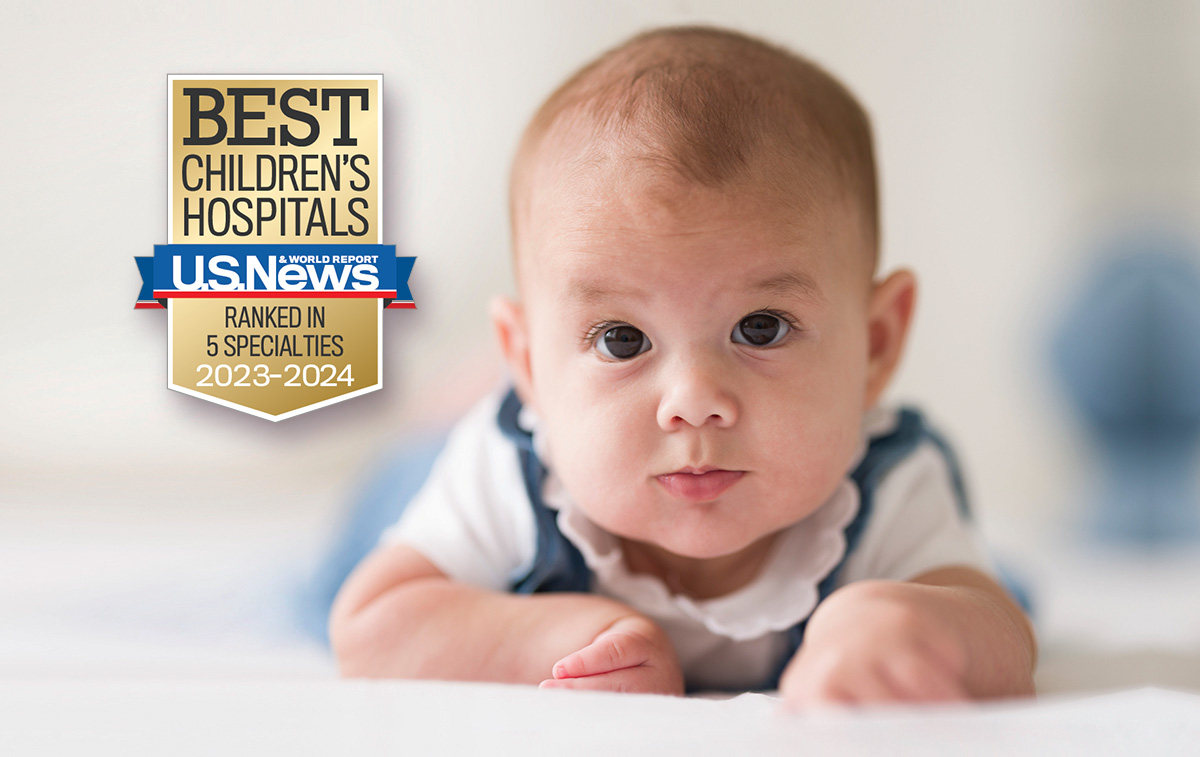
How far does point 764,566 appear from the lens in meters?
0.75

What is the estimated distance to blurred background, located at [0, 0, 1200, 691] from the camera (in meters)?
0.74

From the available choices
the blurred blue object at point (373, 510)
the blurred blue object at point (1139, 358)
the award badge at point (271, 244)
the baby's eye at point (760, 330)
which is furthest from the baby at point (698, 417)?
the blurred blue object at point (1139, 358)

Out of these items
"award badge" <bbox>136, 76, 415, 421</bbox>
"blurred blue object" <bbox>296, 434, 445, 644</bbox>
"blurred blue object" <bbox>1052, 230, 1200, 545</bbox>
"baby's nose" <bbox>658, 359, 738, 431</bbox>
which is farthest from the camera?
"blurred blue object" <bbox>1052, 230, 1200, 545</bbox>

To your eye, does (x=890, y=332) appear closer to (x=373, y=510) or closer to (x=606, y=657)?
(x=606, y=657)

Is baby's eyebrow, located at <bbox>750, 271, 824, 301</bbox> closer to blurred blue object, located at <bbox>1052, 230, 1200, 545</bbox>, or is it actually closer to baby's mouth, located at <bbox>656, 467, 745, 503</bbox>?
baby's mouth, located at <bbox>656, 467, 745, 503</bbox>

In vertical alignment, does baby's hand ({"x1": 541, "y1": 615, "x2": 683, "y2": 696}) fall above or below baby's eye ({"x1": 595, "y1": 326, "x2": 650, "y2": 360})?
below

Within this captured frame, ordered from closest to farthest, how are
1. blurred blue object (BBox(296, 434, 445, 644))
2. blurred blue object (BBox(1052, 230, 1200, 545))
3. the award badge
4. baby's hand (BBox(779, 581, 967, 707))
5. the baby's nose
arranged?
baby's hand (BBox(779, 581, 967, 707)) → the baby's nose → the award badge → blurred blue object (BBox(296, 434, 445, 644)) → blurred blue object (BBox(1052, 230, 1200, 545))

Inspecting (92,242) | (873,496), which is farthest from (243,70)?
(873,496)

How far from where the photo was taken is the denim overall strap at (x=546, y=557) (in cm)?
75

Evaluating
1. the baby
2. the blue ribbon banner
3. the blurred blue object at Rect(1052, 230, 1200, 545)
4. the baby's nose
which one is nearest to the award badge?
the blue ribbon banner

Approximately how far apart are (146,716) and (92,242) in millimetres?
416

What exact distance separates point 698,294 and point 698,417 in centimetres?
7

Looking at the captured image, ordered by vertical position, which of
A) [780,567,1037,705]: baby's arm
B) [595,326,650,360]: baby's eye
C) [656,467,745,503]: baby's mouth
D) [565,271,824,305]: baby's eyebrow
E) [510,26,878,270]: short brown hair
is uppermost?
[510,26,878,270]: short brown hair

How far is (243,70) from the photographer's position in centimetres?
71
